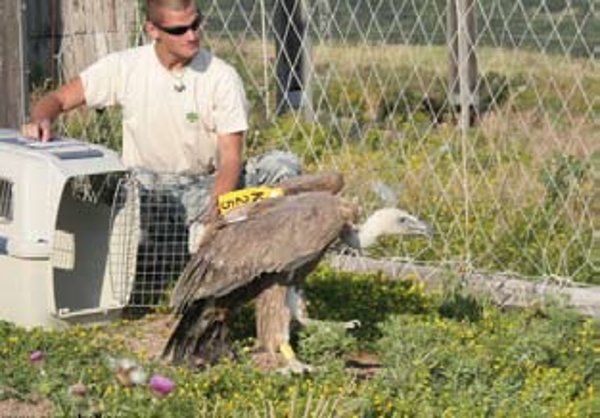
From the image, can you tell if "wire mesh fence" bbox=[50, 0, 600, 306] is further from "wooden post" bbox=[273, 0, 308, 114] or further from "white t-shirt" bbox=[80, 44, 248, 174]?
"white t-shirt" bbox=[80, 44, 248, 174]

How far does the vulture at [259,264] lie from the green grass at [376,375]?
0.14 m

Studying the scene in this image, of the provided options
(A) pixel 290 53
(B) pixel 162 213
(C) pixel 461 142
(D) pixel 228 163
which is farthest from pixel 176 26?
(A) pixel 290 53

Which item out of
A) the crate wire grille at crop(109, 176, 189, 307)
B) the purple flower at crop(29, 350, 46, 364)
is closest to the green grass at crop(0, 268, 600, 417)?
the purple flower at crop(29, 350, 46, 364)

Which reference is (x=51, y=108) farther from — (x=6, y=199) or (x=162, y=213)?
(x=162, y=213)

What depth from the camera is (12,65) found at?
10352 millimetres

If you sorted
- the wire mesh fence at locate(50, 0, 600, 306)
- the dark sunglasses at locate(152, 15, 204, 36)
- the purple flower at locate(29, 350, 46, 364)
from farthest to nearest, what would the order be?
1. the wire mesh fence at locate(50, 0, 600, 306)
2. the dark sunglasses at locate(152, 15, 204, 36)
3. the purple flower at locate(29, 350, 46, 364)

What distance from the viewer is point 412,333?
7.06 meters

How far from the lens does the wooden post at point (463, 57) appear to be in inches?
383

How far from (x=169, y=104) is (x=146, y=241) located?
0.69 metres

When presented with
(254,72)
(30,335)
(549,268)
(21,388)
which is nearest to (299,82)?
(254,72)

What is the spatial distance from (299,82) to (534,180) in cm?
256

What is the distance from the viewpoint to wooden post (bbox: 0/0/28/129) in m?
10.3

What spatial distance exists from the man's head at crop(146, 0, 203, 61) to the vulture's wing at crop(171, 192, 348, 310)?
132cm

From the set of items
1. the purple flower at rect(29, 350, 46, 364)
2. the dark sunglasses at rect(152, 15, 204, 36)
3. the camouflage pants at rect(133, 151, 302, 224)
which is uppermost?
the dark sunglasses at rect(152, 15, 204, 36)
